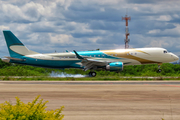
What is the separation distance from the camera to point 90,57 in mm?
37375

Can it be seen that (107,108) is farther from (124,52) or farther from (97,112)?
(124,52)

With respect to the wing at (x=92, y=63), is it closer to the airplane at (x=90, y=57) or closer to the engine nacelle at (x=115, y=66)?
the airplane at (x=90, y=57)

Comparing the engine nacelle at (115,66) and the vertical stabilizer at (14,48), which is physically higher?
the vertical stabilizer at (14,48)

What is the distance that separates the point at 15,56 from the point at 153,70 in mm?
26496

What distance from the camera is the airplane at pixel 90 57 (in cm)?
3688

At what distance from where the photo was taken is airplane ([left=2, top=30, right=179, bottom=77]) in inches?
1452

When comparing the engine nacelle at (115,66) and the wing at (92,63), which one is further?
the engine nacelle at (115,66)

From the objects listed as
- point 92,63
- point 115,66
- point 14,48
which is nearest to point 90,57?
point 92,63

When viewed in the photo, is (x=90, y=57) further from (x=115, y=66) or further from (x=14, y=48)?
(x=14, y=48)

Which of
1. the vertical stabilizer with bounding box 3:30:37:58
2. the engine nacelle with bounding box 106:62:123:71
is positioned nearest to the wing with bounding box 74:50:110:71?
the engine nacelle with bounding box 106:62:123:71

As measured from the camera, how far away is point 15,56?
129 ft

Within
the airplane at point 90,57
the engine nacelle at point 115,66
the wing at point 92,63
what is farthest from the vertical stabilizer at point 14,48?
the engine nacelle at point 115,66

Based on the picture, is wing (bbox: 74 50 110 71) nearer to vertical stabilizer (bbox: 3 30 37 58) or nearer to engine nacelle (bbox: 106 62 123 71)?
engine nacelle (bbox: 106 62 123 71)

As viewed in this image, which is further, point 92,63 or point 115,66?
point 92,63
